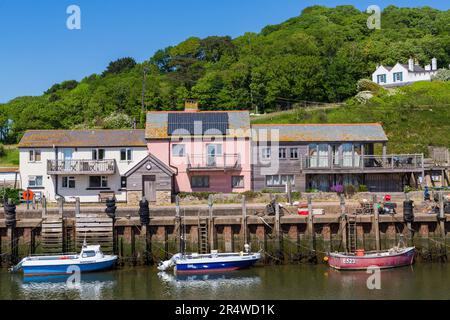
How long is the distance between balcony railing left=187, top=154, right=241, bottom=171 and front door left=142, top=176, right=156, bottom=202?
12.5 feet

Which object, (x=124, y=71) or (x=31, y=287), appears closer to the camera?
(x=31, y=287)

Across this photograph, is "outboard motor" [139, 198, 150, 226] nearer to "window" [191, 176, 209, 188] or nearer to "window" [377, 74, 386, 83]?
"window" [191, 176, 209, 188]

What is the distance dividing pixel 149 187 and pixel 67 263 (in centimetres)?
1411

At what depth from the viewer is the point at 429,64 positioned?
102562 millimetres

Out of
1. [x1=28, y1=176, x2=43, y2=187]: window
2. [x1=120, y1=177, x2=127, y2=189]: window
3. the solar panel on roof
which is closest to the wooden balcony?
the solar panel on roof

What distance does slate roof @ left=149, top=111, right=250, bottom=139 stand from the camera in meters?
48.2

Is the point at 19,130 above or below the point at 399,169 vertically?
above

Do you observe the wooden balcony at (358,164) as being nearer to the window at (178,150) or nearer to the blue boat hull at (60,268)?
the window at (178,150)

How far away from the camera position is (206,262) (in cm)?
→ 3241

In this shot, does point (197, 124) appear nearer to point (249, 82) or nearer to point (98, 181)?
point (98, 181)

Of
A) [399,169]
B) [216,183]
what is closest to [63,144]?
[216,183]

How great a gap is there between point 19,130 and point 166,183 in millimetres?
45180
